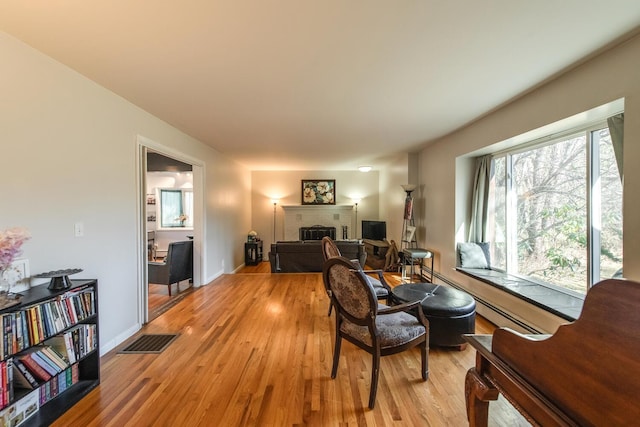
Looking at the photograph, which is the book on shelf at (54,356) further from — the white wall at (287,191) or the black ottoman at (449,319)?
the white wall at (287,191)

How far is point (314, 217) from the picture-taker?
7.47 metres

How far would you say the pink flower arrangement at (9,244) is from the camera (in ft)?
4.68

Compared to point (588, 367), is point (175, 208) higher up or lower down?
higher up

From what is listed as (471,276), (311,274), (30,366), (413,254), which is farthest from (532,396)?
(311,274)

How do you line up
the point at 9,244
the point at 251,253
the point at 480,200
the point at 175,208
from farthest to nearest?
the point at 175,208 → the point at 251,253 → the point at 480,200 → the point at 9,244

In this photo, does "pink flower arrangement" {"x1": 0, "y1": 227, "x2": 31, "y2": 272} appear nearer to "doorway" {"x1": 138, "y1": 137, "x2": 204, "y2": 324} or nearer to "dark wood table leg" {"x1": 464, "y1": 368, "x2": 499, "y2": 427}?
"doorway" {"x1": 138, "y1": 137, "x2": 204, "y2": 324}

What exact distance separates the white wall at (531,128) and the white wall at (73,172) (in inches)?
159

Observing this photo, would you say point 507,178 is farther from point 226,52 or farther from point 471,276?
point 226,52

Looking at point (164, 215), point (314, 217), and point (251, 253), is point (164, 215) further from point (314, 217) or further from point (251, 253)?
point (314, 217)

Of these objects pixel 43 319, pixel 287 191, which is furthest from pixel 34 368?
pixel 287 191

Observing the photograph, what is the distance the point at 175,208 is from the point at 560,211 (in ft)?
25.9

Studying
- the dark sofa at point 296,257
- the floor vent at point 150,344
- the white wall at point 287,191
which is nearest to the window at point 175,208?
the white wall at point 287,191

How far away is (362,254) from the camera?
507 centimetres

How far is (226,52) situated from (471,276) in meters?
3.66
